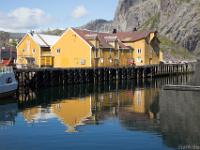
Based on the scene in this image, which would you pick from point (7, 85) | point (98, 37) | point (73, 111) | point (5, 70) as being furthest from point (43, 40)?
point (73, 111)

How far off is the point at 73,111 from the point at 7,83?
13986 mm

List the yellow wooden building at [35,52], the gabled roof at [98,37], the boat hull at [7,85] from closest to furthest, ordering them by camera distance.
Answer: the boat hull at [7,85] → the gabled roof at [98,37] → the yellow wooden building at [35,52]

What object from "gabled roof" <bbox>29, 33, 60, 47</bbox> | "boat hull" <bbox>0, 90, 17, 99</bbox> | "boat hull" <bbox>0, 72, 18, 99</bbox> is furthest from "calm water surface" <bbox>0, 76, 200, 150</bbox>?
"gabled roof" <bbox>29, 33, 60, 47</bbox>

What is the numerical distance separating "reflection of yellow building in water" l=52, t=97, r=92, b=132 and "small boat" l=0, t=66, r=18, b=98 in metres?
7.16

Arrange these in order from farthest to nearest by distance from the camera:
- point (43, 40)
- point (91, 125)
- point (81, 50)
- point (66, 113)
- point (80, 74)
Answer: point (43, 40) → point (81, 50) → point (80, 74) → point (66, 113) → point (91, 125)

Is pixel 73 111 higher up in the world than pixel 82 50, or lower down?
lower down

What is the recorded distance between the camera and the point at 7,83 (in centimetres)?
4794

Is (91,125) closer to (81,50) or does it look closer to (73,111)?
(73,111)

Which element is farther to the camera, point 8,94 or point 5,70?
point 5,70

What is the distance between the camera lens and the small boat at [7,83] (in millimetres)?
46625

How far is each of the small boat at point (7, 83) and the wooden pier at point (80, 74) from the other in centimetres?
935

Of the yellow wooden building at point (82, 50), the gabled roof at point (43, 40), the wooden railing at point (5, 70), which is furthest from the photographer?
the gabled roof at point (43, 40)

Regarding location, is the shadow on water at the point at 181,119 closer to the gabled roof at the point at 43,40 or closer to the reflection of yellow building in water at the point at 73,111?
the reflection of yellow building in water at the point at 73,111

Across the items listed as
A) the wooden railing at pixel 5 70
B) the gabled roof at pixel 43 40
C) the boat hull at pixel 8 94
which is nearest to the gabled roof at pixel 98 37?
the gabled roof at pixel 43 40
